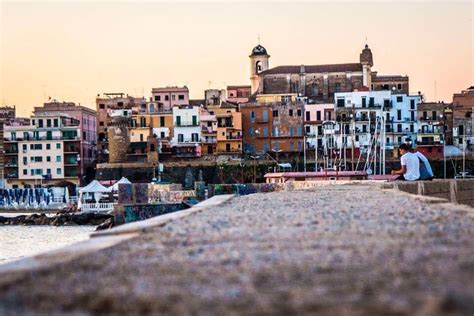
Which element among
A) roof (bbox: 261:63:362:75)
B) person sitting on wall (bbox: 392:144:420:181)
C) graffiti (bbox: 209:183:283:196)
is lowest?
graffiti (bbox: 209:183:283:196)

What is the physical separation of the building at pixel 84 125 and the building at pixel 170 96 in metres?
7.07

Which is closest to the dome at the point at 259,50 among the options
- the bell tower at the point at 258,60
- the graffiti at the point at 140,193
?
the bell tower at the point at 258,60

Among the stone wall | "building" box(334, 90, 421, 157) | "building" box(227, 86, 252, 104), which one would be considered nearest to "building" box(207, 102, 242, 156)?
"building" box(334, 90, 421, 157)

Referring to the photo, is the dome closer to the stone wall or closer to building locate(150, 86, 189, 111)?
building locate(150, 86, 189, 111)

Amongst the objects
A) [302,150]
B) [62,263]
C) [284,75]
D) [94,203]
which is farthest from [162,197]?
[284,75]

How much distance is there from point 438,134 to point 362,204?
295 feet

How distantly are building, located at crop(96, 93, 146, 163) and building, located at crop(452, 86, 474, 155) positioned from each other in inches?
1243

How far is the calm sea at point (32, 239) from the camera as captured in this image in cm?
4299

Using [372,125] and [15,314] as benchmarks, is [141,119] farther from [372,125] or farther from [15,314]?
[15,314]

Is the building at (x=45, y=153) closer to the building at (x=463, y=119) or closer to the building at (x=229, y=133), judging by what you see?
the building at (x=229, y=133)

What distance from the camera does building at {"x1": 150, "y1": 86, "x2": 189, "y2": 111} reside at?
117 meters

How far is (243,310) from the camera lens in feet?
17.1

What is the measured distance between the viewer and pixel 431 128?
102m

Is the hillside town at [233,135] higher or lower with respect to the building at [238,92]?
lower
